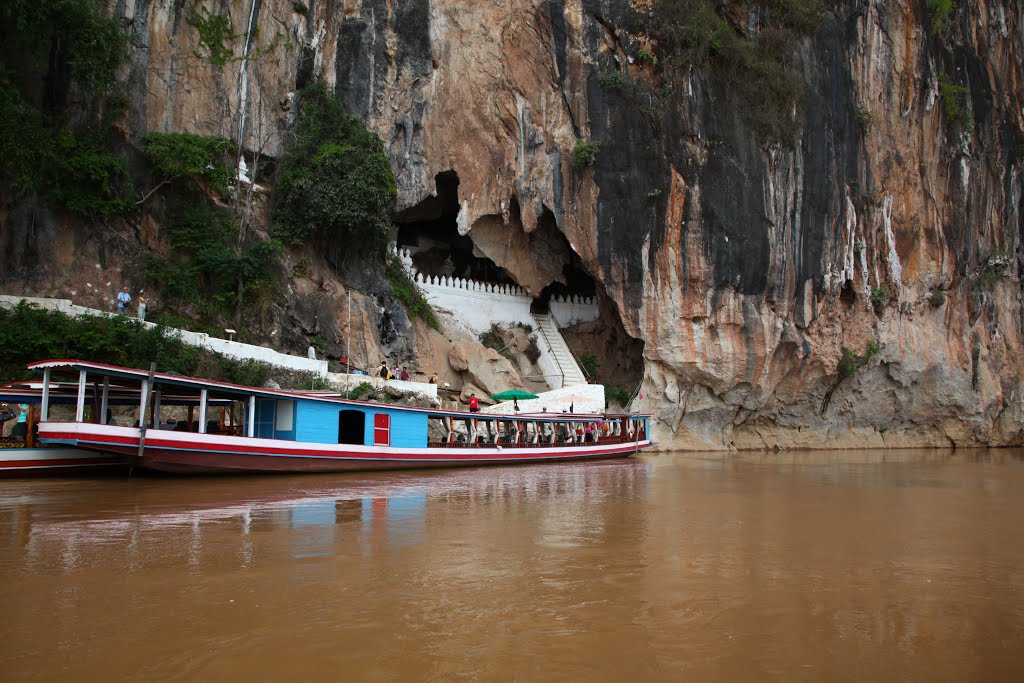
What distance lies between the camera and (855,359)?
1026 inches

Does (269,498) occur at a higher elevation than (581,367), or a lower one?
lower

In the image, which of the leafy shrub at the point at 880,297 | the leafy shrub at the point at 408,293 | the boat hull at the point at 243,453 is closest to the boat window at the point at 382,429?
the boat hull at the point at 243,453

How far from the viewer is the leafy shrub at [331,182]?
20000mm

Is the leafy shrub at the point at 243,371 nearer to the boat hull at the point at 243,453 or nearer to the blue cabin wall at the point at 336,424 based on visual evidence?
the blue cabin wall at the point at 336,424

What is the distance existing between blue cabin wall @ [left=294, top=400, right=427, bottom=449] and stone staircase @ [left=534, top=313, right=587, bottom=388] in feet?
32.7

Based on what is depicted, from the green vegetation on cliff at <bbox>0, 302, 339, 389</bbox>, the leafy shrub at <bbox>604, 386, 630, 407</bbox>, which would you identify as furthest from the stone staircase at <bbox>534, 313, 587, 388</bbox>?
the green vegetation on cliff at <bbox>0, 302, 339, 389</bbox>

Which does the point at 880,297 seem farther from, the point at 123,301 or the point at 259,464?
the point at 123,301

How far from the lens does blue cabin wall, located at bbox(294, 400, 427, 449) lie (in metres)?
13.9

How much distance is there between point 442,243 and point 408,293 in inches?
237

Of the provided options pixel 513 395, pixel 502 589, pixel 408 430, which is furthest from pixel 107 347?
pixel 502 589

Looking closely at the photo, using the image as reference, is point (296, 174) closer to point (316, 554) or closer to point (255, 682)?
point (316, 554)

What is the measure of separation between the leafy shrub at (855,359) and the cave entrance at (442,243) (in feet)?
40.6

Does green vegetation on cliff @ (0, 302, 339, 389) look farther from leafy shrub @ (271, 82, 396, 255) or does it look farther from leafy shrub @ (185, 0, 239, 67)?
leafy shrub @ (185, 0, 239, 67)

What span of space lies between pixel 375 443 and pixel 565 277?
1536 centimetres
